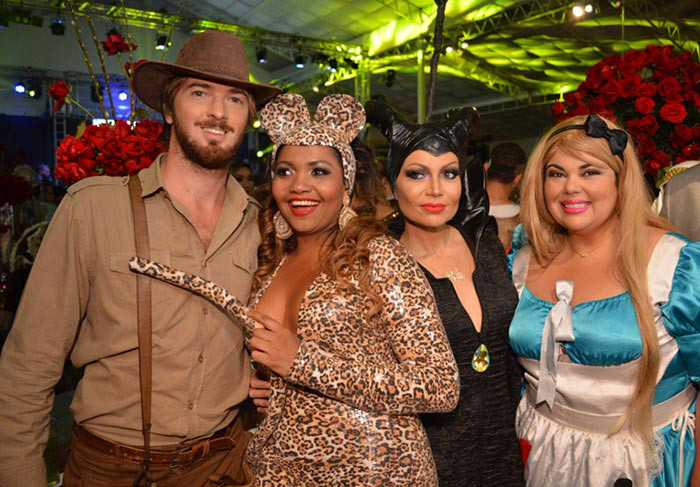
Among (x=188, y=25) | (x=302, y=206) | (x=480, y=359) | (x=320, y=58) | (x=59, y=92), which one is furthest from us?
(x=320, y=58)

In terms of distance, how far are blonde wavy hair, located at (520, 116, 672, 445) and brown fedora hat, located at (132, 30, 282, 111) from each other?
116 cm

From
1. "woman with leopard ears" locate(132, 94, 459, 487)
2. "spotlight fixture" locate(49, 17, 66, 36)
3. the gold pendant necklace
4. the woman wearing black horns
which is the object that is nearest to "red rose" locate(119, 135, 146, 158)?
"woman with leopard ears" locate(132, 94, 459, 487)

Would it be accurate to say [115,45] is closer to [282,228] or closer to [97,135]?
[97,135]

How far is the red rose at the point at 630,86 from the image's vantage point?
2809mm

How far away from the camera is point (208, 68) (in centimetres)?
212

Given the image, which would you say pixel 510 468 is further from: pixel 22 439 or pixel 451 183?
pixel 22 439

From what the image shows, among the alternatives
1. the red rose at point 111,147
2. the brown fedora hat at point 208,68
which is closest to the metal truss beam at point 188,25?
the red rose at point 111,147

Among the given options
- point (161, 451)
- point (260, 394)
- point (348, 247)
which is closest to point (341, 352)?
point (348, 247)

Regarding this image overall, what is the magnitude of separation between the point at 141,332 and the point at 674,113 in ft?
8.41

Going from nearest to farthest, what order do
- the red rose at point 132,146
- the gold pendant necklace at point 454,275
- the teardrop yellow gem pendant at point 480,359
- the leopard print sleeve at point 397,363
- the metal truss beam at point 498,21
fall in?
1. the leopard print sleeve at point 397,363
2. the teardrop yellow gem pendant at point 480,359
3. the gold pendant necklace at point 454,275
4. the red rose at point 132,146
5. the metal truss beam at point 498,21

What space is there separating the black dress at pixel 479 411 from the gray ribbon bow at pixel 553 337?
0.53 feet

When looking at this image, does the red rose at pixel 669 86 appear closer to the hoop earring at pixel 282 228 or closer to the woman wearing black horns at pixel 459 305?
the woman wearing black horns at pixel 459 305

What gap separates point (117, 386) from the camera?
1.93 meters

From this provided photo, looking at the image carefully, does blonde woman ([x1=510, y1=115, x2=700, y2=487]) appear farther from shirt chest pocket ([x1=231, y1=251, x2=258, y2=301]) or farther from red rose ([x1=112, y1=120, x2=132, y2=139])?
red rose ([x1=112, y1=120, x2=132, y2=139])
